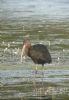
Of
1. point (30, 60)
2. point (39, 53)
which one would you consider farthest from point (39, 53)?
point (30, 60)

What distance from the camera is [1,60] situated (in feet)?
61.4

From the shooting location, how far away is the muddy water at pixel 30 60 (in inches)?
545

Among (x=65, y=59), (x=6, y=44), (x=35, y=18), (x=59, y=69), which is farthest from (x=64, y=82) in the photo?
(x=35, y=18)

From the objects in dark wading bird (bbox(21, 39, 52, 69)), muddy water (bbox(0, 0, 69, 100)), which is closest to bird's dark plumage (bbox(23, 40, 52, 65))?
dark wading bird (bbox(21, 39, 52, 69))

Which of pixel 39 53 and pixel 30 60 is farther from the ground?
pixel 39 53

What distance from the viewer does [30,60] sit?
62.5ft

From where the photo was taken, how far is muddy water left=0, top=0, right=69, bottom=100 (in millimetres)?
13852

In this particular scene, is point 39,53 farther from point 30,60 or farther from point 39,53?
point 30,60

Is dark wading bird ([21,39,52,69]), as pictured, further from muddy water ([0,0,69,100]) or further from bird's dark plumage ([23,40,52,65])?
muddy water ([0,0,69,100])

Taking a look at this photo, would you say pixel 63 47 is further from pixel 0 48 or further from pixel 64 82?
pixel 64 82

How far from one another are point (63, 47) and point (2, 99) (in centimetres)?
907

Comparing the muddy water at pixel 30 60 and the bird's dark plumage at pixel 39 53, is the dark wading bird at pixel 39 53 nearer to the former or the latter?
the bird's dark plumage at pixel 39 53

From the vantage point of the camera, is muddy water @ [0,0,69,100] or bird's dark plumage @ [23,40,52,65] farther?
bird's dark plumage @ [23,40,52,65]

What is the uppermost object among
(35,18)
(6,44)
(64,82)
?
(64,82)
